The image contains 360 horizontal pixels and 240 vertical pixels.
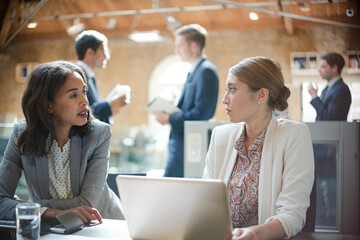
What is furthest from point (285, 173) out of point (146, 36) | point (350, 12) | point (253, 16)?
point (146, 36)

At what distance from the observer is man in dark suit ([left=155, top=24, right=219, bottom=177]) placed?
112 inches

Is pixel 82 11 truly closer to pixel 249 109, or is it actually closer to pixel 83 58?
pixel 83 58

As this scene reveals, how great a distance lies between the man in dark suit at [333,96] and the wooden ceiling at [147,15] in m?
1.32

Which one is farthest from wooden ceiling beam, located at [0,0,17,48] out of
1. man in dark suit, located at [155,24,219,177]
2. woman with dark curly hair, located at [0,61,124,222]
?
woman with dark curly hair, located at [0,61,124,222]

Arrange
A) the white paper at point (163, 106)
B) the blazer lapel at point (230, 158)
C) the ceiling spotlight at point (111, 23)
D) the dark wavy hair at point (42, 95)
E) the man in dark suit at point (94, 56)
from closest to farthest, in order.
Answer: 1. the blazer lapel at point (230, 158)
2. the dark wavy hair at point (42, 95)
3. the man in dark suit at point (94, 56)
4. the white paper at point (163, 106)
5. the ceiling spotlight at point (111, 23)

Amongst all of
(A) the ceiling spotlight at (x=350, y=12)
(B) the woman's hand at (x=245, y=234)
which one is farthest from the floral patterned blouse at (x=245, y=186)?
(A) the ceiling spotlight at (x=350, y=12)

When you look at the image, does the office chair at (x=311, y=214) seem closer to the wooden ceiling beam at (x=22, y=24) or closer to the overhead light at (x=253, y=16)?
the wooden ceiling beam at (x=22, y=24)

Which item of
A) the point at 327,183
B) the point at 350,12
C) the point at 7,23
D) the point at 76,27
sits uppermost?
the point at 76,27

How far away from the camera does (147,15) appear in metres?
8.48

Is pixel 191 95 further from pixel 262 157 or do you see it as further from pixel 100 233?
pixel 100 233

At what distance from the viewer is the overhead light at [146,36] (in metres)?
9.09

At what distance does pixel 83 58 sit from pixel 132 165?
4.17 metres

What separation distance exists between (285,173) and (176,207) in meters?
0.56

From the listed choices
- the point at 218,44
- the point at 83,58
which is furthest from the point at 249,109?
the point at 218,44
